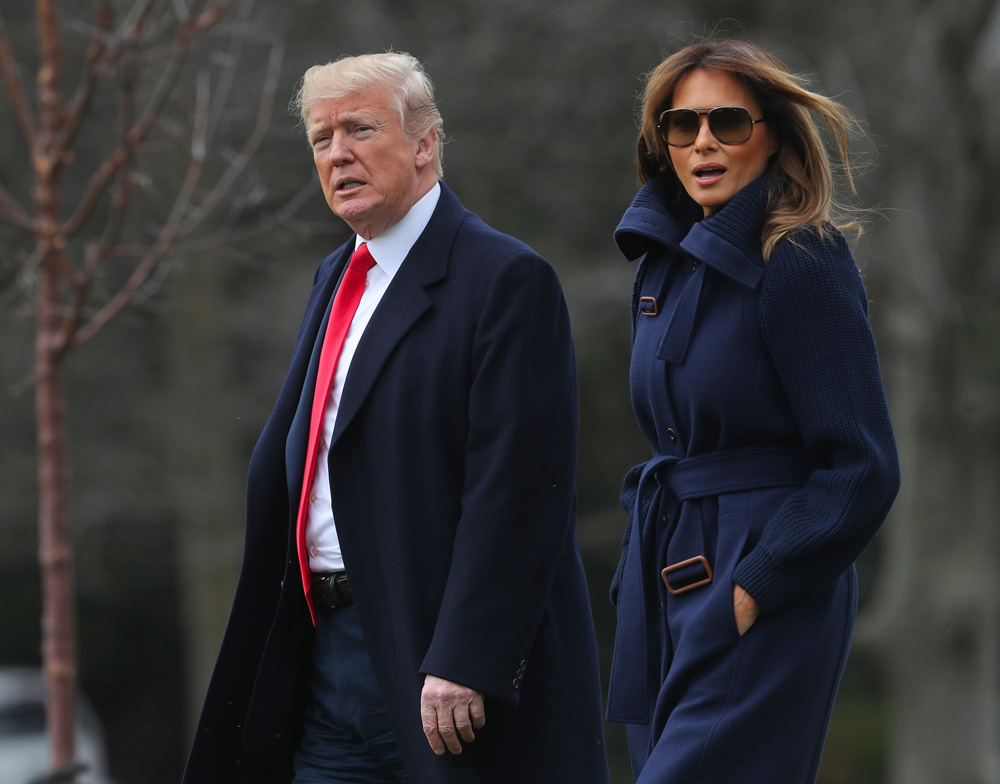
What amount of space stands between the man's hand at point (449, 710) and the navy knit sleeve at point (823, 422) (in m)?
0.57

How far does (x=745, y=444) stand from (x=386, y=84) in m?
1.10

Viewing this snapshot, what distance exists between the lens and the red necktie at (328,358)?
3.08m

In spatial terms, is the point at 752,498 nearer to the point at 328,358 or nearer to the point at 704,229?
the point at 704,229

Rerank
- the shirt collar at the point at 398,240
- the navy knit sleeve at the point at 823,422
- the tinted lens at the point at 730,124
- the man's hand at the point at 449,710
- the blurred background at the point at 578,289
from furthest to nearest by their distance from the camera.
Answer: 1. the blurred background at the point at 578,289
2. the shirt collar at the point at 398,240
3. the tinted lens at the point at 730,124
4. the man's hand at the point at 449,710
5. the navy knit sleeve at the point at 823,422

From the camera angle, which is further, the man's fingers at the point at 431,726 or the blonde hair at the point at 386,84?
the blonde hair at the point at 386,84

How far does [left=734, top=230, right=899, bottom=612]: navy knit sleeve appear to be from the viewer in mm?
2674

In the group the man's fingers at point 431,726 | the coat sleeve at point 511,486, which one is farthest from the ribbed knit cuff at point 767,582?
the man's fingers at point 431,726

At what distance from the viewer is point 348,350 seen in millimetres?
3143

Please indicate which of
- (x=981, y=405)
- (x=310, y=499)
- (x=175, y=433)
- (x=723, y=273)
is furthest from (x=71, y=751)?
(x=981, y=405)

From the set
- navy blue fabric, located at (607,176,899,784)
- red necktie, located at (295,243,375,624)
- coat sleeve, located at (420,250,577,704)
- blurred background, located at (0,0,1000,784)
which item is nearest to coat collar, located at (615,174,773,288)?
navy blue fabric, located at (607,176,899,784)


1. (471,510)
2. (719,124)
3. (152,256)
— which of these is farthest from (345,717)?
(152,256)

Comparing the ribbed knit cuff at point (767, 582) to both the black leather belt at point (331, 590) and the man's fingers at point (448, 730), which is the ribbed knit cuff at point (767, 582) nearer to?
the man's fingers at point (448, 730)

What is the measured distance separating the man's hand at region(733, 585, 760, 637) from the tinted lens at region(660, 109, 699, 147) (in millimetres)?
939

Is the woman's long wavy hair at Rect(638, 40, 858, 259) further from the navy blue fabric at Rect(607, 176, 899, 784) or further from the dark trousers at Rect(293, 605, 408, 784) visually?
the dark trousers at Rect(293, 605, 408, 784)
